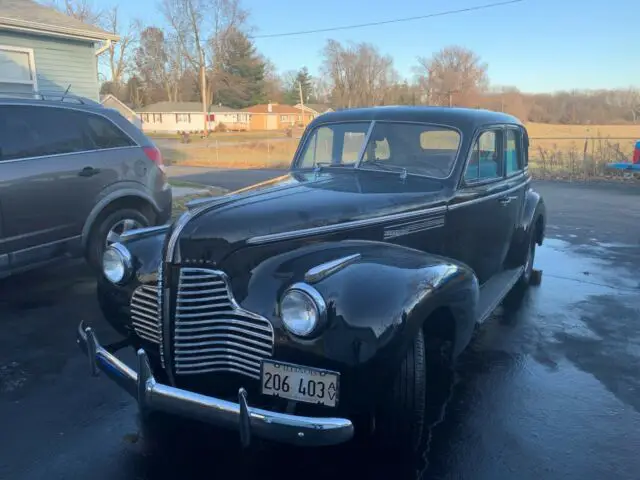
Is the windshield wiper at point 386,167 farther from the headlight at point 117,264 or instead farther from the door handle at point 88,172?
the door handle at point 88,172

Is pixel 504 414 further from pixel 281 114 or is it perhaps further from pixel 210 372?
pixel 281 114

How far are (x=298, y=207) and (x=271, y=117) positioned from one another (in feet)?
251

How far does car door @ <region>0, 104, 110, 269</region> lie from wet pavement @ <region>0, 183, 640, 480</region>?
0.62m

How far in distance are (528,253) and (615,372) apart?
2.08 metres

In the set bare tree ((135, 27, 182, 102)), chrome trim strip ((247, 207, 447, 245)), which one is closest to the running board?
chrome trim strip ((247, 207, 447, 245))

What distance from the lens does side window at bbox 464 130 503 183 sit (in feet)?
14.2

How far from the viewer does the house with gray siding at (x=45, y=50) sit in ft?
39.7

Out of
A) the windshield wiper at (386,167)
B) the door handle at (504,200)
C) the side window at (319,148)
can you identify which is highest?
the side window at (319,148)

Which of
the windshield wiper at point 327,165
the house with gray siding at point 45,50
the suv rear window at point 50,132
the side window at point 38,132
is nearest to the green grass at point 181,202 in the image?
the suv rear window at point 50,132

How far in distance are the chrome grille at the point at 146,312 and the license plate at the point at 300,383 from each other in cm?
75

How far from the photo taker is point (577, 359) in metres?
4.38

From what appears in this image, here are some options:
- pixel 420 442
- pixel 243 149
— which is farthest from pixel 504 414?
pixel 243 149

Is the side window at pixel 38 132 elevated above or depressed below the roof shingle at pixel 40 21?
below

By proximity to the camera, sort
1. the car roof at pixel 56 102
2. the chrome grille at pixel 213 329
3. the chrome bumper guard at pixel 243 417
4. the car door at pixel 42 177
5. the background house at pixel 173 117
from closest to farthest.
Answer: the chrome bumper guard at pixel 243 417, the chrome grille at pixel 213 329, the car door at pixel 42 177, the car roof at pixel 56 102, the background house at pixel 173 117
